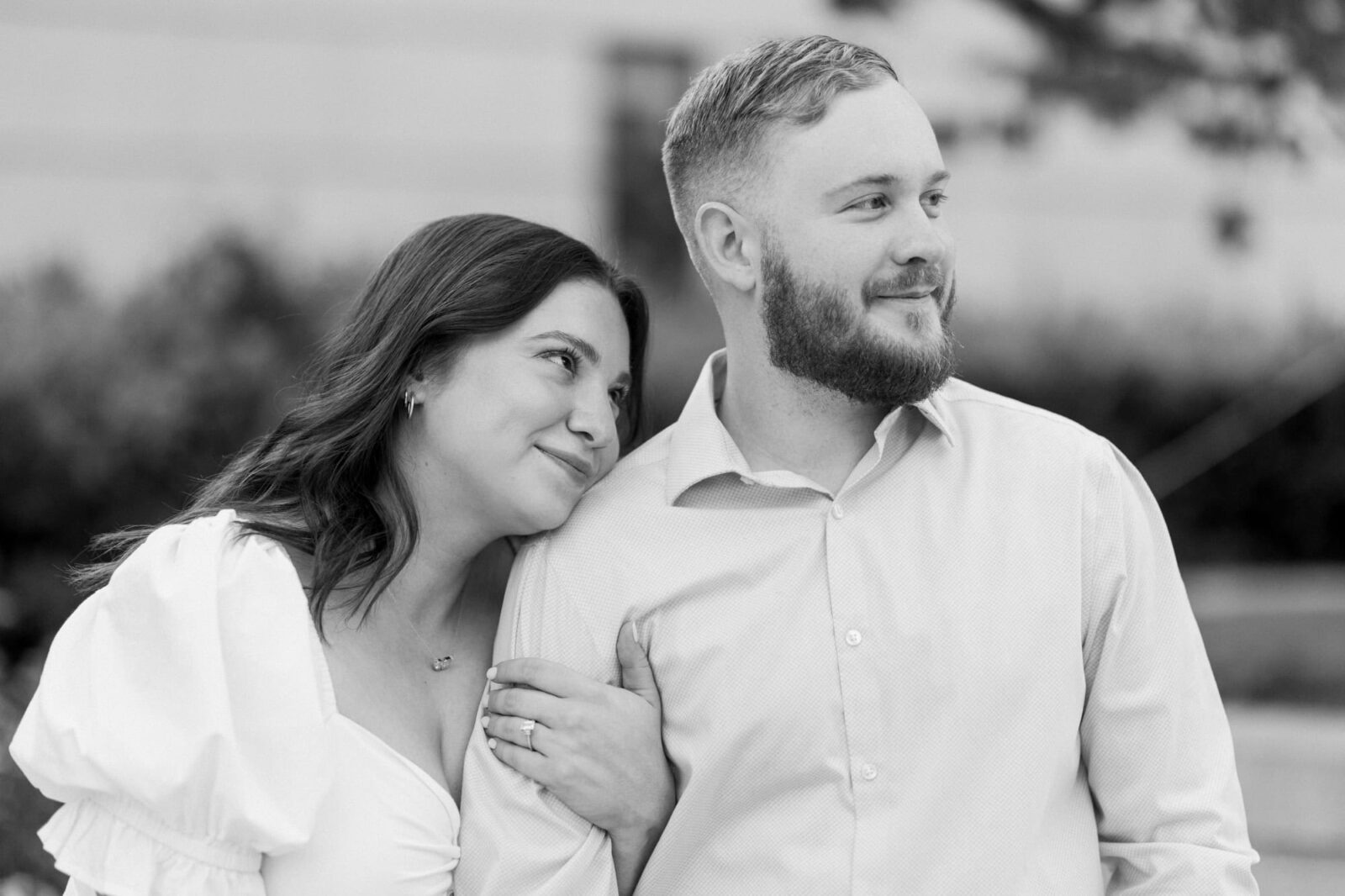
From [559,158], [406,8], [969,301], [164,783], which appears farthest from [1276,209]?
[164,783]

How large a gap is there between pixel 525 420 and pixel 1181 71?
105 inches

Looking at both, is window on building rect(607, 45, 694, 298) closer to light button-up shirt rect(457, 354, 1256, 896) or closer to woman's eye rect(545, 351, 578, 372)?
woman's eye rect(545, 351, 578, 372)

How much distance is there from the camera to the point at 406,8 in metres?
9.13

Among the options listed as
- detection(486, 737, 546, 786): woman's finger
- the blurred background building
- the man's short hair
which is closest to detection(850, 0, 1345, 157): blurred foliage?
the blurred background building

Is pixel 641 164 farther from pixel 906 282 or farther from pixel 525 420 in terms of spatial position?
pixel 906 282

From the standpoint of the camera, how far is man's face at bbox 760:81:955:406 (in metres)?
2.41

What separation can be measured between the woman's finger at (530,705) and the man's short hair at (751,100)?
0.80m

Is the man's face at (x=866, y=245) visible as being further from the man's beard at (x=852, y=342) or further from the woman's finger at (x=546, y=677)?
the woman's finger at (x=546, y=677)

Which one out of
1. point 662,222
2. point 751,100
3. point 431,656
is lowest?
point 662,222

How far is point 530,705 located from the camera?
2.50 metres

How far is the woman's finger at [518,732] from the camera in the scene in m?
2.47

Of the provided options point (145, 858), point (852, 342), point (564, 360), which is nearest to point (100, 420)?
point (564, 360)

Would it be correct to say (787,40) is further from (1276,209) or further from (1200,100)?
(1276,209)

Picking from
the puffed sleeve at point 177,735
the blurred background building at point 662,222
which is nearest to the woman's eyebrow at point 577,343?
the puffed sleeve at point 177,735
